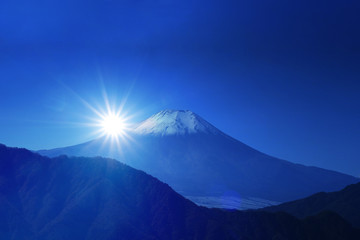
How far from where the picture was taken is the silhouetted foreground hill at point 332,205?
91.7 m

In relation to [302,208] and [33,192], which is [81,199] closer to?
[33,192]

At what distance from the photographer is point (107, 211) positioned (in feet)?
213

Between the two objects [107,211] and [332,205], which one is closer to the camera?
[107,211]

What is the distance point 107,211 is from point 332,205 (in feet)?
194

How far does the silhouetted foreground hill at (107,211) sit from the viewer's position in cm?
6178

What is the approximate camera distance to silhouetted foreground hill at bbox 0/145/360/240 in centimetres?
6178

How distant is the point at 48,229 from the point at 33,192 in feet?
40.4

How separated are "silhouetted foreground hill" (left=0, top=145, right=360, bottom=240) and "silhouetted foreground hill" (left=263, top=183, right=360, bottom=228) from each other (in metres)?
22.9

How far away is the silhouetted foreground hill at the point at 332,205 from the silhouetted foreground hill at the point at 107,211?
22.9 meters

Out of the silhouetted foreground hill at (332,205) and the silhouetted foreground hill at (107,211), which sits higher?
the silhouetted foreground hill at (332,205)

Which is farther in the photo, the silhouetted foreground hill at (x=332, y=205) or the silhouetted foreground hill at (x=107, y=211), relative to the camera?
the silhouetted foreground hill at (x=332, y=205)

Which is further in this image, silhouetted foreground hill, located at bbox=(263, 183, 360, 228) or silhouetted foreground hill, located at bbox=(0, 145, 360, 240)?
silhouetted foreground hill, located at bbox=(263, 183, 360, 228)

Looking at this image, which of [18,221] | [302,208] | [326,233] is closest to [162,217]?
[18,221]

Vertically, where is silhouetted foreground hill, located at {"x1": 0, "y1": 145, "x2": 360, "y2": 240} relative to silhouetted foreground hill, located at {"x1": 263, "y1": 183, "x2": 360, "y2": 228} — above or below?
below
